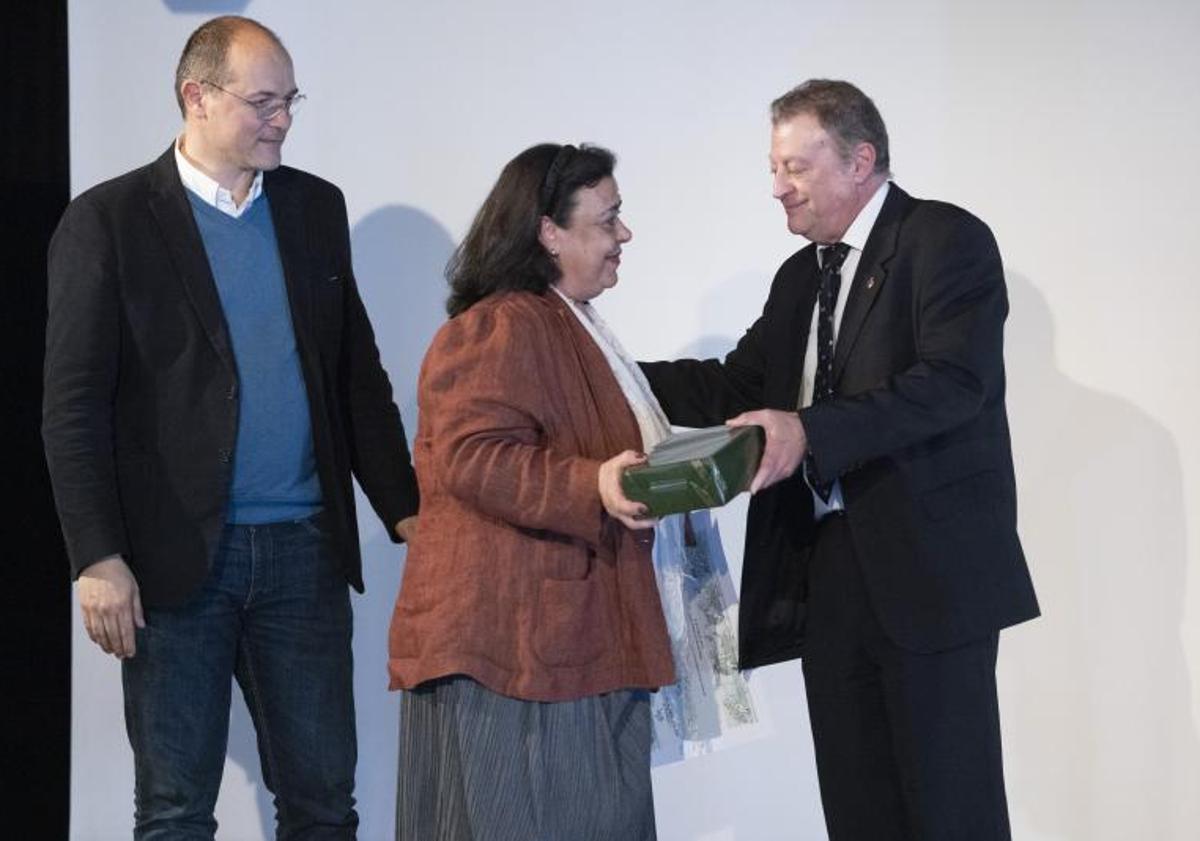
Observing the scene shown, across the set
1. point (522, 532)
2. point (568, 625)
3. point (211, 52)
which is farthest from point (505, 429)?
point (211, 52)

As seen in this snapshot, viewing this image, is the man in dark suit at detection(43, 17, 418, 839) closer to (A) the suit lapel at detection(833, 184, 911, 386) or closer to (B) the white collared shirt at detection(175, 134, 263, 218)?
(B) the white collared shirt at detection(175, 134, 263, 218)

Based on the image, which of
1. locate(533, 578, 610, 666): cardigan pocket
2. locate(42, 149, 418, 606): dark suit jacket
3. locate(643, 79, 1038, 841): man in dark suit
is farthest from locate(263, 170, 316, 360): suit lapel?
locate(643, 79, 1038, 841): man in dark suit

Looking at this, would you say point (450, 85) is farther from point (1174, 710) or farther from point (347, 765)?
point (1174, 710)

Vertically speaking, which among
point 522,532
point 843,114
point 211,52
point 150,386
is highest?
point 211,52

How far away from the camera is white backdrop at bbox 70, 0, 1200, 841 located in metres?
3.31

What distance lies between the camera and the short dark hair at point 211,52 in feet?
8.66

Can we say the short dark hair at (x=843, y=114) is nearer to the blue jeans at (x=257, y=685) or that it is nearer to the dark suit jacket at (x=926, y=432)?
the dark suit jacket at (x=926, y=432)

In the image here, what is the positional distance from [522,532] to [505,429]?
0.15 meters

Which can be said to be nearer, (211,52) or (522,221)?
(522,221)

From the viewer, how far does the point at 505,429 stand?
2.26 metres

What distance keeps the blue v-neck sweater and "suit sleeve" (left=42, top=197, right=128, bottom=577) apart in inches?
6.9

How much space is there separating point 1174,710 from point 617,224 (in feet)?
5.50

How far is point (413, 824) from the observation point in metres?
2.37

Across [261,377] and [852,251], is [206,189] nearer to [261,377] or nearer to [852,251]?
[261,377]
